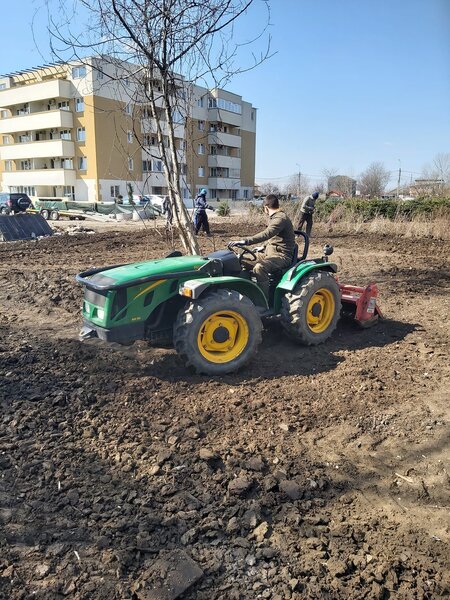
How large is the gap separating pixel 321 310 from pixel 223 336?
158 centimetres

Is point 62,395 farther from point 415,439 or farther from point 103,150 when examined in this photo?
point 103,150

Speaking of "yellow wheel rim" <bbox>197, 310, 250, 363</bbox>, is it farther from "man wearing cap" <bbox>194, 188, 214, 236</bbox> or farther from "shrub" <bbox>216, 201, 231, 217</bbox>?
"shrub" <bbox>216, 201, 231, 217</bbox>

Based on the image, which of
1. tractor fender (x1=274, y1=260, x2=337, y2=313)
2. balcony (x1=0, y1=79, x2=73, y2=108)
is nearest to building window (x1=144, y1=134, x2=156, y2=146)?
tractor fender (x1=274, y1=260, x2=337, y2=313)

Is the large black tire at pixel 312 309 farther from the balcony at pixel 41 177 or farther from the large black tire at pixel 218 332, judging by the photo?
the balcony at pixel 41 177

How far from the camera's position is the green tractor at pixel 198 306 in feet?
14.5

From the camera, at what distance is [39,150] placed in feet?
147

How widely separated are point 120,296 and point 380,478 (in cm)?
263

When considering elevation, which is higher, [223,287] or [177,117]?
[177,117]

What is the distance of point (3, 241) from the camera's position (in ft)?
53.4

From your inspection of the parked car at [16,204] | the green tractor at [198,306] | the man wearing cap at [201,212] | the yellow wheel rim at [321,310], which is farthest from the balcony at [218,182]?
the green tractor at [198,306]

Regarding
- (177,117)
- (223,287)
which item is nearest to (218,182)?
(177,117)

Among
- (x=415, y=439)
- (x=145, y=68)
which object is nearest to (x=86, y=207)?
(x=145, y=68)

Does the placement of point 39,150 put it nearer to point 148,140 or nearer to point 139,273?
point 148,140

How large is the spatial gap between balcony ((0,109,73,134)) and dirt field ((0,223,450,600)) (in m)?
42.6
